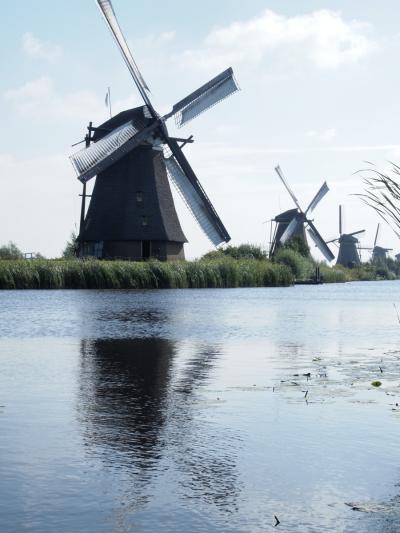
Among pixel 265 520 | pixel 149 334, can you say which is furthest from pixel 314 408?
pixel 149 334

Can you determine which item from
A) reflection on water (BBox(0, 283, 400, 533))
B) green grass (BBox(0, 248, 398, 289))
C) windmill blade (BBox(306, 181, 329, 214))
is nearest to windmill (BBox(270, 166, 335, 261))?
windmill blade (BBox(306, 181, 329, 214))

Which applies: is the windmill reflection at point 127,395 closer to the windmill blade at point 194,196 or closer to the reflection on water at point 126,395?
the reflection on water at point 126,395

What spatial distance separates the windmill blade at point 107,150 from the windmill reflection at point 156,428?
28892 millimetres

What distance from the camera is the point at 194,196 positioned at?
44.3 m

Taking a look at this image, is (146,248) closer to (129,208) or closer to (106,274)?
(129,208)

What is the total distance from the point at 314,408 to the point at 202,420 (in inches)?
51.4

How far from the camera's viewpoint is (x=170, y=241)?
45469mm

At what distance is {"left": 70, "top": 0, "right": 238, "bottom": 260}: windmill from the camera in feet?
141

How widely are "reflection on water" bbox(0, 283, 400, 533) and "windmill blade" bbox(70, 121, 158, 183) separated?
25.6 m

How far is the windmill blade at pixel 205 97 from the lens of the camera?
140 ft

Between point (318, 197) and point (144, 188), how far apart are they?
103 ft

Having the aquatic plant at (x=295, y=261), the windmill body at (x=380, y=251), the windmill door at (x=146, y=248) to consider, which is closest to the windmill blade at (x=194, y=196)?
the windmill door at (x=146, y=248)

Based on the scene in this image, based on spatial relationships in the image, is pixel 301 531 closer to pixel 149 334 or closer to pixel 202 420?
pixel 202 420

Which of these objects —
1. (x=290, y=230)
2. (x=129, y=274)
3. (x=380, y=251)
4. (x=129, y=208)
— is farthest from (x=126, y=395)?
(x=380, y=251)
